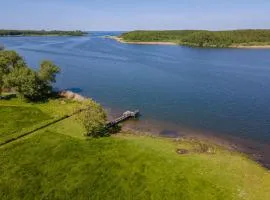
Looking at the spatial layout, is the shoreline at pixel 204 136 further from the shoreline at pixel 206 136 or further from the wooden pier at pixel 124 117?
the wooden pier at pixel 124 117

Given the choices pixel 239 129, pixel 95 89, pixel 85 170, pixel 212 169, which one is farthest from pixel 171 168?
pixel 95 89

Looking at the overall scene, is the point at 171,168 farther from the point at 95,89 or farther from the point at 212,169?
the point at 95,89

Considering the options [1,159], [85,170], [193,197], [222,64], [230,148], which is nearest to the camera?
[193,197]

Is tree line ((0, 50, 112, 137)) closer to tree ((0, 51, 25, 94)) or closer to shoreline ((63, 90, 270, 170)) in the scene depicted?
tree ((0, 51, 25, 94))

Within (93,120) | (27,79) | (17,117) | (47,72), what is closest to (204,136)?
(93,120)

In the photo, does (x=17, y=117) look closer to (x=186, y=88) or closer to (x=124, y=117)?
(x=124, y=117)

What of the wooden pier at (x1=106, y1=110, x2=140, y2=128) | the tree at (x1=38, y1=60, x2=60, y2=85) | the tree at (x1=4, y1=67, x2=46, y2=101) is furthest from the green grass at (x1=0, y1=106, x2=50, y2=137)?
the wooden pier at (x1=106, y1=110, x2=140, y2=128)
